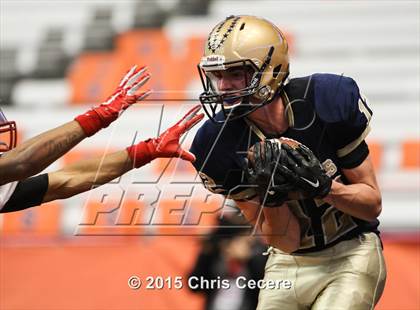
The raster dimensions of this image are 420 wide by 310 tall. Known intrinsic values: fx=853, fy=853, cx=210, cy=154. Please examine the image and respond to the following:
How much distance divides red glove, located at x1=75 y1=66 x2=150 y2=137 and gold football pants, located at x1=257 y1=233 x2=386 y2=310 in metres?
0.76

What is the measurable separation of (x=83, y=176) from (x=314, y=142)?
0.89 metres

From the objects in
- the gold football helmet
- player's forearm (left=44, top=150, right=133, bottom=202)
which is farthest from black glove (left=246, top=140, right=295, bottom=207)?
player's forearm (left=44, top=150, right=133, bottom=202)

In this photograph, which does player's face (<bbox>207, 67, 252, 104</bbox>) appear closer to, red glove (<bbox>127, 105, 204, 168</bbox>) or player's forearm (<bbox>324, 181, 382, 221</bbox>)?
red glove (<bbox>127, 105, 204, 168</bbox>)

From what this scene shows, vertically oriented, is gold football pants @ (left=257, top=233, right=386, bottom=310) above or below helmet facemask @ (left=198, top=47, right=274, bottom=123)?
below

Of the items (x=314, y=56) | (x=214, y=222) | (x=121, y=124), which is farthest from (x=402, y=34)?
(x=214, y=222)

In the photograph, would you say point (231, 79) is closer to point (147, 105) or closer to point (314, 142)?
point (314, 142)

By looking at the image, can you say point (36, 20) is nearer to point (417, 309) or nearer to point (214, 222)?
point (214, 222)

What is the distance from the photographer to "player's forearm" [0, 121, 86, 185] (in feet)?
8.95

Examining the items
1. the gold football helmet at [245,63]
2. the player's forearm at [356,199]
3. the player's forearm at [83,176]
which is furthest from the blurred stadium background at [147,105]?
the gold football helmet at [245,63]

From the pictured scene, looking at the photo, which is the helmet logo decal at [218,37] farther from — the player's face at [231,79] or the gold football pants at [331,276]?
the gold football pants at [331,276]

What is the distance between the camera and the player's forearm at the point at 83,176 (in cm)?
301

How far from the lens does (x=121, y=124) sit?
21.5 ft

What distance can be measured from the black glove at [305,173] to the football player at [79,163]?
39 cm

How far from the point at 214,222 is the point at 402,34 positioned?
300cm
